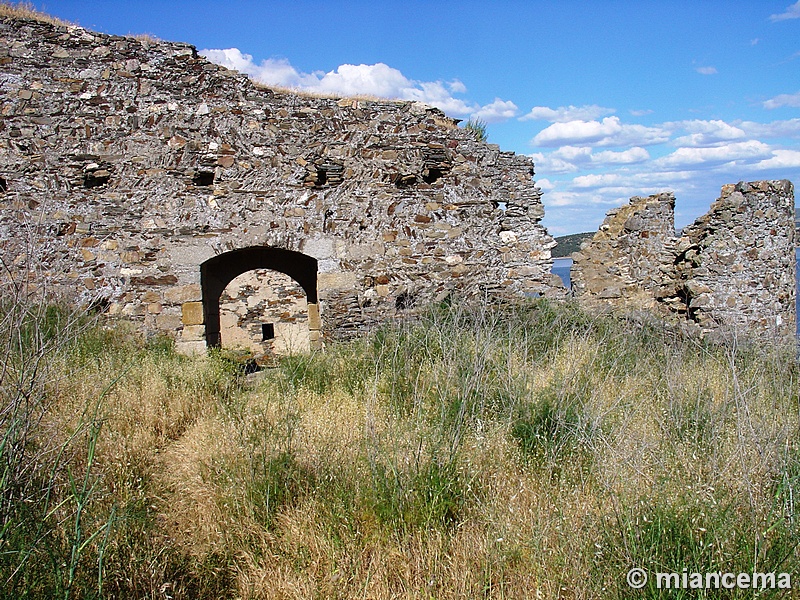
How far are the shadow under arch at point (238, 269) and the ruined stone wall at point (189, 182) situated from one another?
0.24 meters

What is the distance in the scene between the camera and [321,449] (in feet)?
11.1

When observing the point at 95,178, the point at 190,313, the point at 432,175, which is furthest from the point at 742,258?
the point at 95,178

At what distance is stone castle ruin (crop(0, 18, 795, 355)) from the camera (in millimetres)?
6551

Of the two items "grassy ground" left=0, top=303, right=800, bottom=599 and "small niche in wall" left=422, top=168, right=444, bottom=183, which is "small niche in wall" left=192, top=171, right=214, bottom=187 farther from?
"grassy ground" left=0, top=303, right=800, bottom=599

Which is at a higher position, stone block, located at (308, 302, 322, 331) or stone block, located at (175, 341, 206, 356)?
stone block, located at (308, 302, 322, 331)

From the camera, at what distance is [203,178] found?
6.75 meters

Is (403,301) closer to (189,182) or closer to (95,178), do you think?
(189,182)

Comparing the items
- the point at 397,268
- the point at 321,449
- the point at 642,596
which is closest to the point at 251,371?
the point at 397,268

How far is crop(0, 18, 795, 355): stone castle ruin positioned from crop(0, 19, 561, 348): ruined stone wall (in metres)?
0.02

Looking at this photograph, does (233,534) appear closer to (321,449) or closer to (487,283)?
(321,449)

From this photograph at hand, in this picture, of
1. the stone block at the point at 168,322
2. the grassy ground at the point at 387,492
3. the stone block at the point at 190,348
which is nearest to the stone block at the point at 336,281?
the stone block at the point at 190,348

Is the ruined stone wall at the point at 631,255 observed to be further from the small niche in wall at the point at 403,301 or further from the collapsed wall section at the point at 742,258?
the small niche in wall at the point at 403,301

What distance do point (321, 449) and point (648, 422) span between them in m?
2.12

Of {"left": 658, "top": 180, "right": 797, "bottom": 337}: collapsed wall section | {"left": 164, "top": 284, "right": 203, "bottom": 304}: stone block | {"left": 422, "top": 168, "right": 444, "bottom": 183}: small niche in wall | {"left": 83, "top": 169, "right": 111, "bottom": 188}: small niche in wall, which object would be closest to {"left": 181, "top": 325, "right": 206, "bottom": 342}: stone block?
{"left": 164, "top": 284, "right": 203, "bottom": 304}: stone block
